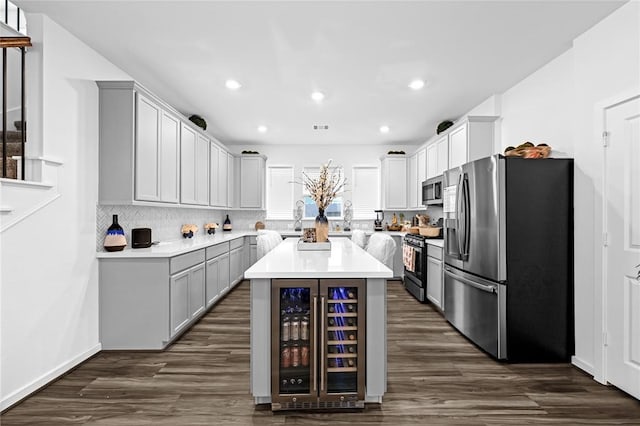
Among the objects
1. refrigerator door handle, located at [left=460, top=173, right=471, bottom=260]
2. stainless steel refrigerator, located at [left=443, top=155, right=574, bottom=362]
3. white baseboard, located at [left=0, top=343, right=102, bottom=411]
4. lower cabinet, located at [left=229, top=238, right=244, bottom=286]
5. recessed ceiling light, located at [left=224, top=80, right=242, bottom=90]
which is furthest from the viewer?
Result: lower cabinet, located at [left=229, top=238, right=244, bottom=286]

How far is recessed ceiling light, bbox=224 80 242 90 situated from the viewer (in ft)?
12.6

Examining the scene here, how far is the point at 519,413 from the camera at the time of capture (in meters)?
2.23

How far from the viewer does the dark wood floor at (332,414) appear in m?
2.17

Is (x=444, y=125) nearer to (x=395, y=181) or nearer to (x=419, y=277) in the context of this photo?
(x=395, y=181)

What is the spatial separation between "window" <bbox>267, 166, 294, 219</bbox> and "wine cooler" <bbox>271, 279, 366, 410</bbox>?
5030 millimetres

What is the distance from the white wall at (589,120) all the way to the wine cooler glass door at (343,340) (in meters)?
1.95

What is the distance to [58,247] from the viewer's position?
2.69 m

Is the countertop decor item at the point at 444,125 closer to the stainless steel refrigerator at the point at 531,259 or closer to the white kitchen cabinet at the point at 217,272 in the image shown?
the stainless steel refrigerator at the point at 531,259

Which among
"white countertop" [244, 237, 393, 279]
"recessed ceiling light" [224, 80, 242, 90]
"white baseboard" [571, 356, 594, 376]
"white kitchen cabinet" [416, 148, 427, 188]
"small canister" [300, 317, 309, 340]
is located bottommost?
"white baseboard" [571, 356, 594, 376]

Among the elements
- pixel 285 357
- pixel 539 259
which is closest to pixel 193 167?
pixel 285 357

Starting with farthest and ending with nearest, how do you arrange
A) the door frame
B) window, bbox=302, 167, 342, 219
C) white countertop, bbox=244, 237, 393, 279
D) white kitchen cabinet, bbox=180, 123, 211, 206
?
window, bbox=302, 167, 342, 219, white kitchen cabinet, bbox=180, 123, 211, 206, the door frame, white countertop, bbox=244, 237, 393, 279

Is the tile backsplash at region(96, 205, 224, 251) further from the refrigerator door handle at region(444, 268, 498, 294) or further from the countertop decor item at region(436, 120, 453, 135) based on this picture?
the countertop decor item at region(436, 120, 453, 135)

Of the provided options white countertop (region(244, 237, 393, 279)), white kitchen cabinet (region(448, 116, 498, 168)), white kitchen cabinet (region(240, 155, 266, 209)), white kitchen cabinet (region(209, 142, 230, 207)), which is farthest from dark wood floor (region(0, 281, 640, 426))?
white kitchen cabinet (region(240, 155, 266, 209))

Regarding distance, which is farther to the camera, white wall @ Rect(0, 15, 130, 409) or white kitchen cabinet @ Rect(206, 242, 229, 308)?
white kitchen cabinet @ Rect(206, 242, 229, 308)
